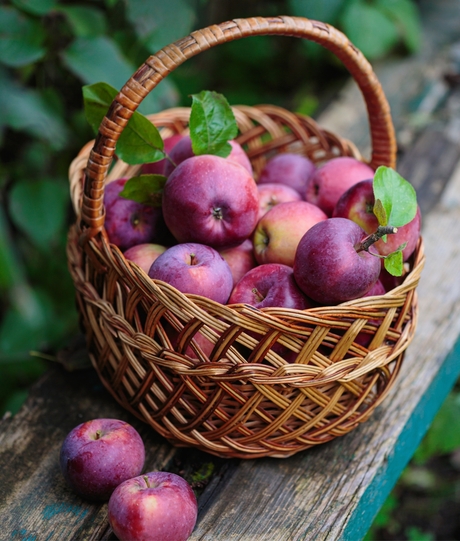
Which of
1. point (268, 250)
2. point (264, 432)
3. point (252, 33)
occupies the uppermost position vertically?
point (252, 33)

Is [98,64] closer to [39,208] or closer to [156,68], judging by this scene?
[39,208]

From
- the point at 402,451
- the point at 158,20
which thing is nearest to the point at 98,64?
the point at 158,20

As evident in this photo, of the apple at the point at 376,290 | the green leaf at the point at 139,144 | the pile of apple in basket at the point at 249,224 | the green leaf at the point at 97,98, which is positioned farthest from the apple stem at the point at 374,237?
the green leaf at the point at 97,98

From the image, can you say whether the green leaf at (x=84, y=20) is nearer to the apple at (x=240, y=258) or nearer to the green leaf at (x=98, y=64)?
the green leaf at (x=98, y=64)

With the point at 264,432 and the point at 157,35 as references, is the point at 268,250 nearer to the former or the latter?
the point at 264,432

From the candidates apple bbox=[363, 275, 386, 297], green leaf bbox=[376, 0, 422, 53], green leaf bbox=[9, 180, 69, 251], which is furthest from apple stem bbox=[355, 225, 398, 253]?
green leaf bbox=[376, 0, 422, 53]

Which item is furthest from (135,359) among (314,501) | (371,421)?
(371,421)

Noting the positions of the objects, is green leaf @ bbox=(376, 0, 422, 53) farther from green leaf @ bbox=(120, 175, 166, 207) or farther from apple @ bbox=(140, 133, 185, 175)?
green leaf @ bbox=(120, 175, 166, 207)

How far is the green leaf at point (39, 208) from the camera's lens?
170 cm

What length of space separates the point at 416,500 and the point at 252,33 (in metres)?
1.55

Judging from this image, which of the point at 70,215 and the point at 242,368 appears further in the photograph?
the point at 70,215

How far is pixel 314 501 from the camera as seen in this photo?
3.59 feet

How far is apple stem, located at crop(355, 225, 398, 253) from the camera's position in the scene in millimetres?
964

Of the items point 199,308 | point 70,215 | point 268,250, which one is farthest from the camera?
point 70,215
